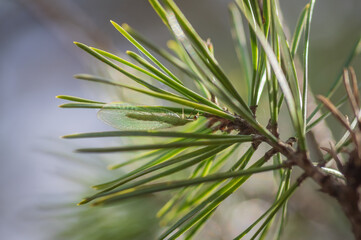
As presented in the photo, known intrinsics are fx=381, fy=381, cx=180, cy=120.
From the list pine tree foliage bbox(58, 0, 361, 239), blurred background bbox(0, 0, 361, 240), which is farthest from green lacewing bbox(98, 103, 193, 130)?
blurred background bbox(0, 0, 361, 240)

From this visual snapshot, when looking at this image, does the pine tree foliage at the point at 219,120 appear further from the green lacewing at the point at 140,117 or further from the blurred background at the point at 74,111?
the blurred background at the point at 74,111

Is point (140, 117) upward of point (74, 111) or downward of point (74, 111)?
downward

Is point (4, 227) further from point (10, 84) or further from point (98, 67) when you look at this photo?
point (98, 67)

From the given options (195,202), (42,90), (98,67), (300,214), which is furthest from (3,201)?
(195,202)

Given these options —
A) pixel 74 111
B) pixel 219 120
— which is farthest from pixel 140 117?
pixel 74 111

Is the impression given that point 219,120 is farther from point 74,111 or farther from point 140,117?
point 74,111

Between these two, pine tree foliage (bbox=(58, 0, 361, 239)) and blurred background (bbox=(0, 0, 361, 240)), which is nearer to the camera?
pine tree foliage (bbox=(58, 0, 361, 239))

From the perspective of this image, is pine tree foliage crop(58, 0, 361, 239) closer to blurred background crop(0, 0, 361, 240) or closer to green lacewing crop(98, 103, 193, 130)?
green lacewing crop(98, 103, 193, 130)
